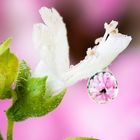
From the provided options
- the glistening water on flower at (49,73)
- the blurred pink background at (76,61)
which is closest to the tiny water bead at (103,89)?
the glistening water on flower at (49,73)

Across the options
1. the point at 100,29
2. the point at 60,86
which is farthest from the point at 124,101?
the point at 60,86

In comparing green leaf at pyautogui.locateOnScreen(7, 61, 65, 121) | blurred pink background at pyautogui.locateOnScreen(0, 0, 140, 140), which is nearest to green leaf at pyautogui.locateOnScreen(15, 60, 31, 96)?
green leaf at pyautogui.locateOnScreen(7, 61, 65, 121)

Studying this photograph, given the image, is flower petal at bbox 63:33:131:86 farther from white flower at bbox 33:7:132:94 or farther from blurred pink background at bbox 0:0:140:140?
blurred pink background at bbox 0:0:140:140

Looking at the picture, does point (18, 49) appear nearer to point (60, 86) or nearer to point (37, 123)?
point (37, 123)

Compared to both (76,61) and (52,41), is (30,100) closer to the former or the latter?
(52,41)

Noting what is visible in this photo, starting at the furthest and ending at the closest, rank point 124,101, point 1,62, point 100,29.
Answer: point 100,29, point 124,101, point 1,62

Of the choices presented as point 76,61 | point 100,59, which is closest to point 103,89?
point 100,59
